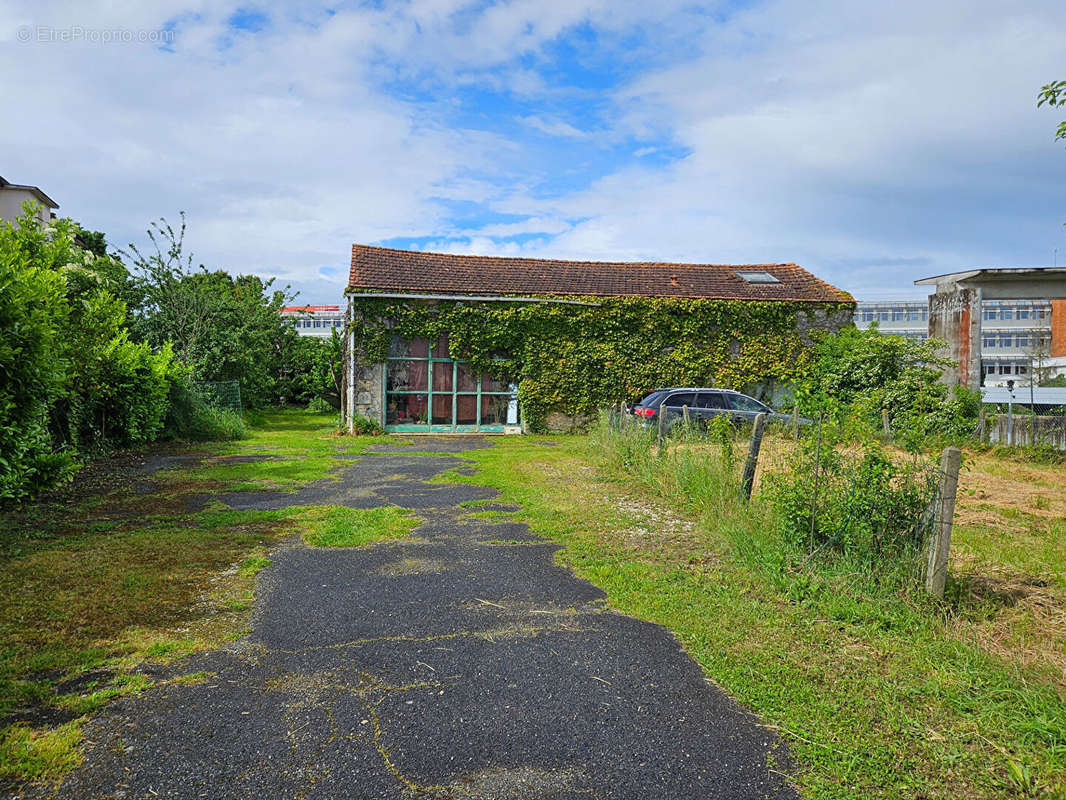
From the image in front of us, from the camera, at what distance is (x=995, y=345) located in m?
63.1

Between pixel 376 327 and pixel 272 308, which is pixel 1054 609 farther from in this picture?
pixel 272 308

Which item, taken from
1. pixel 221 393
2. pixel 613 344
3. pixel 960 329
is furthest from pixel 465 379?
pixel 960 329

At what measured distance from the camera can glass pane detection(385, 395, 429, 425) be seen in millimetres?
19141

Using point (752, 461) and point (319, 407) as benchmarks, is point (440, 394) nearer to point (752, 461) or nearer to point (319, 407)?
point (319, 407)

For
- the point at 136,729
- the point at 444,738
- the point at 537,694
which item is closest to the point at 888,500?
the point at 537,694

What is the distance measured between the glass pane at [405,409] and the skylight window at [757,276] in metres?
11.3

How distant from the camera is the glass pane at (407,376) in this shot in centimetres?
1914

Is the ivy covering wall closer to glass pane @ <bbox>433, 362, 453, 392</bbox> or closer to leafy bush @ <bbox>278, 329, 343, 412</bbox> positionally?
glass pane @ <bbox>433, 362, 453, 392</bbox>

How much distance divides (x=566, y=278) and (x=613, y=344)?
292 centimetres

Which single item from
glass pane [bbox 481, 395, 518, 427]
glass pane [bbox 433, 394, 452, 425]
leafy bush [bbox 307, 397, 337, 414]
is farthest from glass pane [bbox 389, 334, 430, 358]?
leafy bush [bbox 307, 397, 337, 414]

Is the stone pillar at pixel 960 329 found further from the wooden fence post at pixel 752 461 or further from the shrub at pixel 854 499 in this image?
the shrub at pixel 854 499

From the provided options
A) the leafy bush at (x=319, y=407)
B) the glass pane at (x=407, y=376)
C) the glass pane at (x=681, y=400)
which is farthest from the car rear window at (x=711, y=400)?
the leafy bush at (x=319, y=407)

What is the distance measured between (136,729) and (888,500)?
4716 mm

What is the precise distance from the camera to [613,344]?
20031 mm
